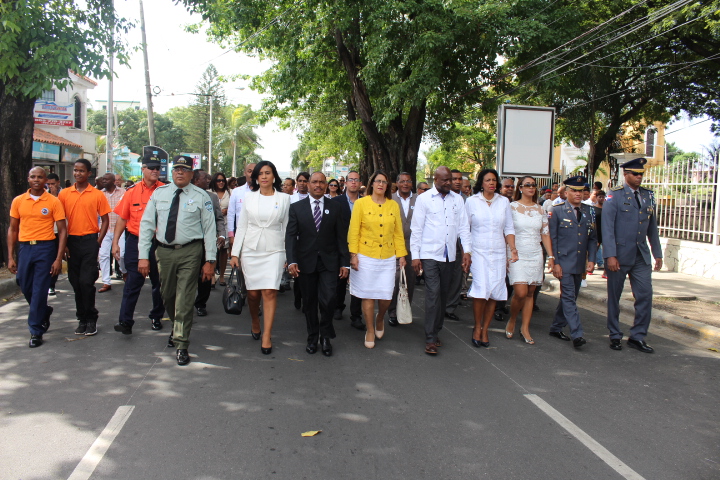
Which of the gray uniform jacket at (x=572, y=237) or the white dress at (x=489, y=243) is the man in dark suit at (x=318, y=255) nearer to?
the white dress at (x=489, y=243)

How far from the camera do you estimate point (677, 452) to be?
12.6ft

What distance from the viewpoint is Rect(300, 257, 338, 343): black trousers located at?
6074mm

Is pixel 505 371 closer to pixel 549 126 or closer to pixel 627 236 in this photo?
pixel 627 236

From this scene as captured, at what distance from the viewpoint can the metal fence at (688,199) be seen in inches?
452

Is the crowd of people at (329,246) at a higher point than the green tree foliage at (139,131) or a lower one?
lower

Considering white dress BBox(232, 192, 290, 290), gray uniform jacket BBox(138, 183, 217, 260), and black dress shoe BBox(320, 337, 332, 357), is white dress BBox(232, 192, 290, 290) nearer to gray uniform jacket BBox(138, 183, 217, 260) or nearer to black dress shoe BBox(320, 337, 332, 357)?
gray uniform jacket BBox(138, 183, 217, 260)

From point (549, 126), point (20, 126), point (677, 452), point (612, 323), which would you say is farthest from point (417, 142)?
point (677, 452)

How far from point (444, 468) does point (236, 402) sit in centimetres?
183

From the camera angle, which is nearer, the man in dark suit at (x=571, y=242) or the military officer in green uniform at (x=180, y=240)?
the military officer in green uniform at (x=180, y=240)

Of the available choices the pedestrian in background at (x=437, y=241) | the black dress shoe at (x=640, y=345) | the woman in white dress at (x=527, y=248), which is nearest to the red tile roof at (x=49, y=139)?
the pedestrian in background at (x=437, y=241)

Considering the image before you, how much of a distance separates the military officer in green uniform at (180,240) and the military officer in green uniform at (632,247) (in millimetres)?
4454

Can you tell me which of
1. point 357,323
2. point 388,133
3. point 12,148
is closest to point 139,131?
point 388,133

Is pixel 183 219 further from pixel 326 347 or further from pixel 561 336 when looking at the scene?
pixel 561 336

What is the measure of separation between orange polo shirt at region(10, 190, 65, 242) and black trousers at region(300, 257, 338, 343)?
2833 mm
